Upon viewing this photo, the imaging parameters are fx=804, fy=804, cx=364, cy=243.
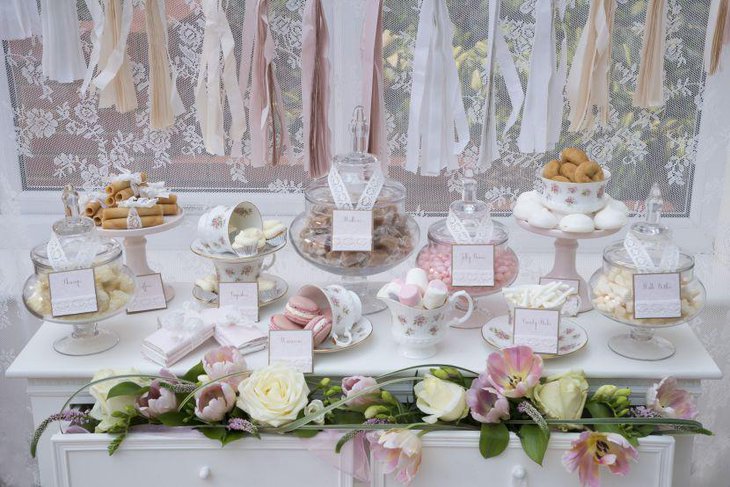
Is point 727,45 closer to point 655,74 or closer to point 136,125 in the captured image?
Answer: point 655,74

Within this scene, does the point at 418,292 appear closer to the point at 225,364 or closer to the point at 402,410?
the point at 402,410

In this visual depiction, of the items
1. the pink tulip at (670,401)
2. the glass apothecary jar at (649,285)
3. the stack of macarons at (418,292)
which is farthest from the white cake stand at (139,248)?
the pink tulip at (670,401)

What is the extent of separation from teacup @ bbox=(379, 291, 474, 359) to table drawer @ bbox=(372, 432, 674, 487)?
0.20m

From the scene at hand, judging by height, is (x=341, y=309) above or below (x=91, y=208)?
below

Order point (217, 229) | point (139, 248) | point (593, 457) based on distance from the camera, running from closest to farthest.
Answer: point (593, 457), point (217, 229), point (139, 248)

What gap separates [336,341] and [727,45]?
3.56 ft

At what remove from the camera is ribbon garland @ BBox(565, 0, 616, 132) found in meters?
1.71

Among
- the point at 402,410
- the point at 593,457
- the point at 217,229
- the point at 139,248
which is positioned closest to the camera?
the point at 593,457

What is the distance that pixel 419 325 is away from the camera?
1.53m

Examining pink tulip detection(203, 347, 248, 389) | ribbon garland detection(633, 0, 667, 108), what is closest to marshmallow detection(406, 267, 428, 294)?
pink tulip detection(203, 347, 248, 389)

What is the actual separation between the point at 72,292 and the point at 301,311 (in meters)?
0.43

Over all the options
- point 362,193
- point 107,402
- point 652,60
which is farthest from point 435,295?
point 652,60

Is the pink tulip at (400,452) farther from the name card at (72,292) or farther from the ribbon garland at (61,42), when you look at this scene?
the ribbon garland at (61,42)

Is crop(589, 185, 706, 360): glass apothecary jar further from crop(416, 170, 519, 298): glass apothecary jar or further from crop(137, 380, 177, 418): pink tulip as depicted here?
crop(137, 380, 177, 418): pink tulip
